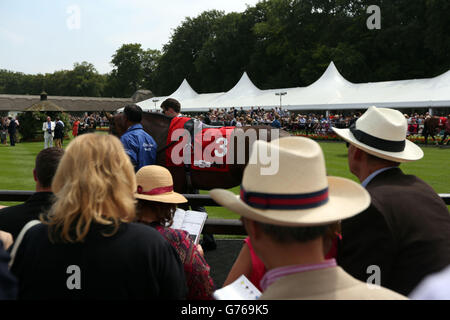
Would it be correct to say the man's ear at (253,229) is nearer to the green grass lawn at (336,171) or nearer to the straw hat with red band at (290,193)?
the straw hat with red band at (290,193)

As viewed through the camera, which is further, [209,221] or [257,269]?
[209,221]

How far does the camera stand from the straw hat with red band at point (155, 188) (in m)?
2.56

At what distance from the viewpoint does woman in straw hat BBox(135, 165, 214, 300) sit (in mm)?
2508

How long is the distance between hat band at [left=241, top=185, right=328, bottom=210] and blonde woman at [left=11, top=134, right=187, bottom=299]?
0.55m

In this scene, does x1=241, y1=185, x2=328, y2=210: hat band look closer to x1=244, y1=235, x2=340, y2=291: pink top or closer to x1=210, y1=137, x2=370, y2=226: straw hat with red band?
x1=210, y1=137, x2=370, y2=226: straw hat with red band

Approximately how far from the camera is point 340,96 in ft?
103

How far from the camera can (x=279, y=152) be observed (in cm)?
150

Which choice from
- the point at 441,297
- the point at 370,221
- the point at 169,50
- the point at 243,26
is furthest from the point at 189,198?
the point at 169,50

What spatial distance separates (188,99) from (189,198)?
1642 inches

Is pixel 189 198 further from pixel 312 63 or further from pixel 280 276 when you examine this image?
pixel 312 63

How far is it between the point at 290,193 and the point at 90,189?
86cm

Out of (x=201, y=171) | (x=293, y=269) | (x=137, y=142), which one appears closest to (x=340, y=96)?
(x=201, y=171)

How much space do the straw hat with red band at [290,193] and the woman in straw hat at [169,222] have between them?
105 cm

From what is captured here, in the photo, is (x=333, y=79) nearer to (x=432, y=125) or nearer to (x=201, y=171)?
(x=432, y=125)
